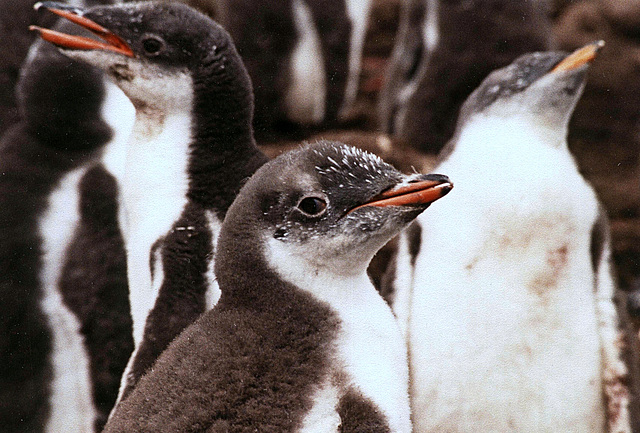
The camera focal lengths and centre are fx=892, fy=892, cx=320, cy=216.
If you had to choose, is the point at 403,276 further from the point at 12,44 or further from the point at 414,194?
the point at 12,44

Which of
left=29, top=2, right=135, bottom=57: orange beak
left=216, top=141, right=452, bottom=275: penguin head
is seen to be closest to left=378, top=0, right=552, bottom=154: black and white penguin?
left=29, top=2, right=135, bottom=57: orange beak

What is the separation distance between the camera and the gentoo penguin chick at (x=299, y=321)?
4.45 feet

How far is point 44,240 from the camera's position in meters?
2.33

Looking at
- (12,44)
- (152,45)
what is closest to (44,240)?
(152,45)

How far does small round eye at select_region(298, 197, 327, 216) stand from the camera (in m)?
1.47

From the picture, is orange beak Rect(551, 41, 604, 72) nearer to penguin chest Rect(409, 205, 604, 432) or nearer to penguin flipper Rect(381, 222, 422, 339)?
penguin chest Rect(409, 205, 604, 432)

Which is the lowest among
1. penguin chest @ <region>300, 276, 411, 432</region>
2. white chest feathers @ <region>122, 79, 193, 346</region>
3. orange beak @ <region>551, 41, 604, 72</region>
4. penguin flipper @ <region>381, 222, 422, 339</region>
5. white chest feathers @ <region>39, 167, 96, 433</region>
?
white chest feathers @ <region>39, 167, 96, 433</region>

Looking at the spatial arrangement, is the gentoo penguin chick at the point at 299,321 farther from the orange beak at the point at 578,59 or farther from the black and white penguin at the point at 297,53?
the black and white penguin at the point at 297,53

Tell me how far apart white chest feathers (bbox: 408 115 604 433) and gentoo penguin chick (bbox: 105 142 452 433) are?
1.86 feet

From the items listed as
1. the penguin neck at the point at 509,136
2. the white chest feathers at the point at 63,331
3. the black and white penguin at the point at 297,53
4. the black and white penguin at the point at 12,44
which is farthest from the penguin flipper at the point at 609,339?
the black and white penguin at the point at 12,44

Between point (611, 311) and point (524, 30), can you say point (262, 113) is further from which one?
point (611, 311)

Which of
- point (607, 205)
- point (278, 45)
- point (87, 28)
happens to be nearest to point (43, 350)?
point (87, 28)

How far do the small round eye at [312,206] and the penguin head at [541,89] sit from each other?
90 cm

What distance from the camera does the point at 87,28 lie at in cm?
205
